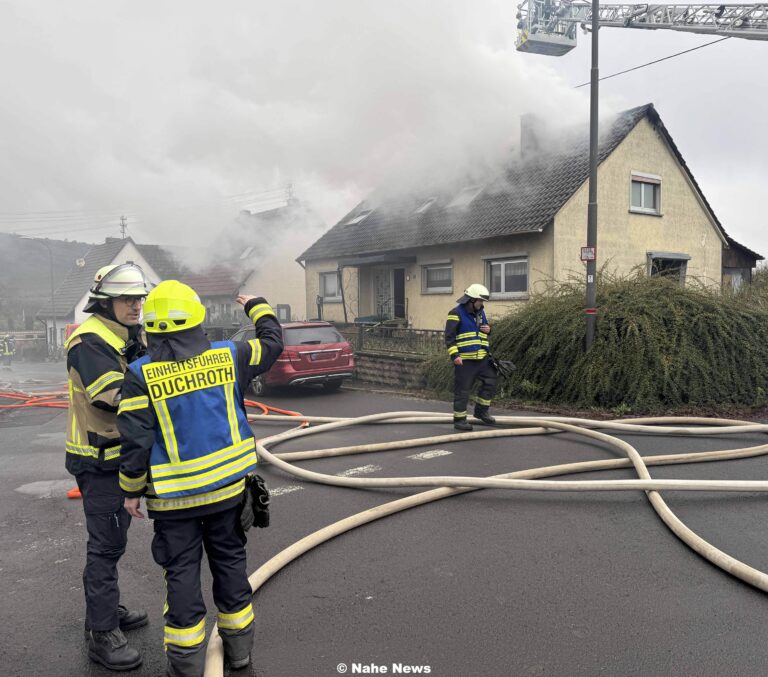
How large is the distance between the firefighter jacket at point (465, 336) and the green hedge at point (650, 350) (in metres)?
2.59

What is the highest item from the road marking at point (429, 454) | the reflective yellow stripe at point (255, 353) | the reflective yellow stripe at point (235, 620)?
the reflective yellow stripe at point (255, 353)

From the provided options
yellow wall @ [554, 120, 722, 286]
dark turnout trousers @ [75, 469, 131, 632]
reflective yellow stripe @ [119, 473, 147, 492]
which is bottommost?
dark turnout trousers @ [75, 469, 131, 632]

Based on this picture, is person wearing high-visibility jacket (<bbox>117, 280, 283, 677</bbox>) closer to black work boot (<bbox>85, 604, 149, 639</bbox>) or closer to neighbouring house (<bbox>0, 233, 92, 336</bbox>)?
black work boot (<bbox>85, 604, 149, 639</bbox>)

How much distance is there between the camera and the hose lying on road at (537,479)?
3486 millimetres

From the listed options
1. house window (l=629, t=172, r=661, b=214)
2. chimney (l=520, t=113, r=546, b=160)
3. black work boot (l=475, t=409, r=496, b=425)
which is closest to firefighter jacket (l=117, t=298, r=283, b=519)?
black work boot (l=475, t=409, r=496, b=425)

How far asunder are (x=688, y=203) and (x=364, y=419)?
14.0 metres

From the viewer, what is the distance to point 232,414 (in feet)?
8.70

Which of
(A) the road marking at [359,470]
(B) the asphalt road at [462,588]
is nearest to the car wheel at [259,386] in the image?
(A) the road marking at [359,470]

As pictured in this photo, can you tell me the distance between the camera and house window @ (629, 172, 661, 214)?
1600 centimetres

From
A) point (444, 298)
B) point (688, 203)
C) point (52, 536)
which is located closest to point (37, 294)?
point (444, 298)

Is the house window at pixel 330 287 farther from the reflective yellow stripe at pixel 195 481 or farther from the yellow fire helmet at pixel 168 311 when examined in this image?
the reflective yellow stripe at pixel 195 481

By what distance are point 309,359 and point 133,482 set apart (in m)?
8.74

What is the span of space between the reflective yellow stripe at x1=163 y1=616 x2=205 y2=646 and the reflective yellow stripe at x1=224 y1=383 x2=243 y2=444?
0.77 m

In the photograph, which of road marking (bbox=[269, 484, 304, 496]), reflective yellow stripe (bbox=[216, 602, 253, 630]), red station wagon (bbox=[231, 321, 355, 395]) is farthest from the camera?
red station wagon (bbox=[231, 321, 355, 395])
